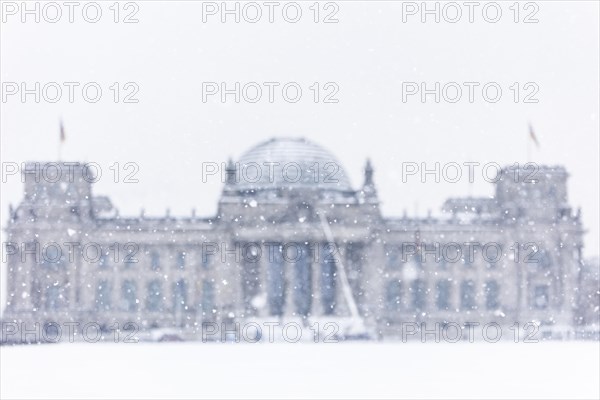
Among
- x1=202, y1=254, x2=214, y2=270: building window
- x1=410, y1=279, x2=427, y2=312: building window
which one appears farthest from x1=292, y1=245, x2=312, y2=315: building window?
x1=410, y1=279, x2=427, y2=312: building window

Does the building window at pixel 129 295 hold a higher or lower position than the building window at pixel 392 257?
lower

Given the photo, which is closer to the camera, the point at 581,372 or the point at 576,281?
the point at 581,372

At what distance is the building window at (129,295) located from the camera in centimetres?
6481

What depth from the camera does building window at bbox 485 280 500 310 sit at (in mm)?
65875

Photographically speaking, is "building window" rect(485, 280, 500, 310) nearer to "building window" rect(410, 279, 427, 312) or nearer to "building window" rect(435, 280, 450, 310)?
"building window" rect(435, 280, 450, 310)

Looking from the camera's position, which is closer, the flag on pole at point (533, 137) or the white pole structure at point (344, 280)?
the flag on pole at point (533, 137)

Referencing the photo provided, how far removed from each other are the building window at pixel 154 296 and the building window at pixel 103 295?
2452 millimetres

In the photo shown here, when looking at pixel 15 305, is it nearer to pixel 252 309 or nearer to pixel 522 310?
pixel 252 309

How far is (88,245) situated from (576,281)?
30167 millimetres

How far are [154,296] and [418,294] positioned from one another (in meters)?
16.3

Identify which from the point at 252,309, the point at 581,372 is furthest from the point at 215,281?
the point at 581,372

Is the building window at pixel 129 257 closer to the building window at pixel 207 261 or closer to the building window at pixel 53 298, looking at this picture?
the building window at pixel 207 261

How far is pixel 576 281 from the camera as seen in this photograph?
65.6 metres

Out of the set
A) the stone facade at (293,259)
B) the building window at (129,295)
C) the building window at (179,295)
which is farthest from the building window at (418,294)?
the building window at (129,295)
